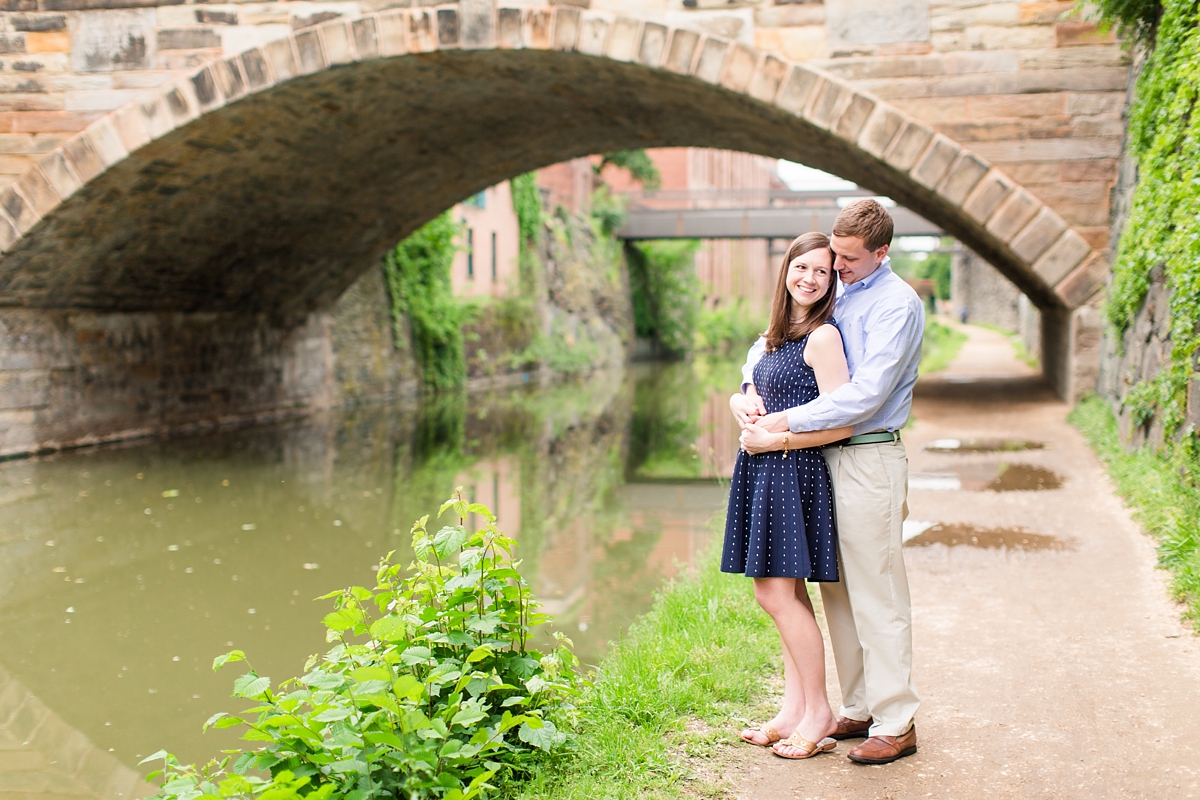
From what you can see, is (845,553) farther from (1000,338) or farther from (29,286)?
(1000,338)

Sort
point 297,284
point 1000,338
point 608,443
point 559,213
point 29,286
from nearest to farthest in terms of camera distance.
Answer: point 29,286 < point 608,443 < point 297,284 < point 559,213 < point 1000,338

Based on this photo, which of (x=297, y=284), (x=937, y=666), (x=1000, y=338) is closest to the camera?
(x=937, y=666)

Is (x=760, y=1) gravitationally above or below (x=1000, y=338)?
above

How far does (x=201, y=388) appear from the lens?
1367 centimetres

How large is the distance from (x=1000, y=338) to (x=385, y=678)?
30.1 meters

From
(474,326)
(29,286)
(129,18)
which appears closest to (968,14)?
(129,18)

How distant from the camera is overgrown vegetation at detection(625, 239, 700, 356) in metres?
33.8

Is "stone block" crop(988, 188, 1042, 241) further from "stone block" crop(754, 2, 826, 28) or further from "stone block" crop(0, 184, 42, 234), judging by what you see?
"stone block" crop(0, 184, 42, 234)

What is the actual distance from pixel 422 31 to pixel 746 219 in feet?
66.7

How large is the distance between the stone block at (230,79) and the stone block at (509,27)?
7.57 feet

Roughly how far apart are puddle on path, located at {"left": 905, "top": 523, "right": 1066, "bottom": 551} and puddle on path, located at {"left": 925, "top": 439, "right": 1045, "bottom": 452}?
2.50 m

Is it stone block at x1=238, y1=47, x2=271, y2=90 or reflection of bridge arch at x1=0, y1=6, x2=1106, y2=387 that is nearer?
reflection of bridge arch at x1=0, y1=6, x2=1106, y2=387

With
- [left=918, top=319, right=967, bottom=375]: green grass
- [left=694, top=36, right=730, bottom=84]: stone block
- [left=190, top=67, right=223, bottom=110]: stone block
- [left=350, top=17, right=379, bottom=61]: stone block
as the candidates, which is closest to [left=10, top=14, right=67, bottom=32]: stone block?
[left=190, top=67, right=223, bottom=110]: stone block

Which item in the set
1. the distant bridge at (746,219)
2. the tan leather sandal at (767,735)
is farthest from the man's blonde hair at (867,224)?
the distant bridge at (746,219)
